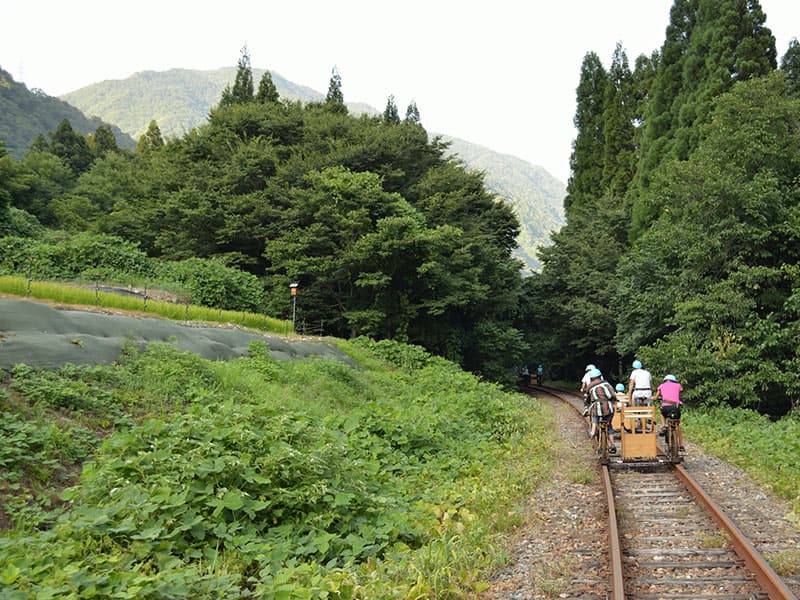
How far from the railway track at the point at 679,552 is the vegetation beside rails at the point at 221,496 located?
1299 mm

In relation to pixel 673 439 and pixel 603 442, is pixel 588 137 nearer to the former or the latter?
pixel 673 439

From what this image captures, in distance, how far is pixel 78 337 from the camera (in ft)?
35.4

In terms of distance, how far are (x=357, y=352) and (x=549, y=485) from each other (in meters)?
13.8

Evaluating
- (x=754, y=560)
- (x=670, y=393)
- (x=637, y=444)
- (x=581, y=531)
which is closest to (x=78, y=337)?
(x=581, y=531)

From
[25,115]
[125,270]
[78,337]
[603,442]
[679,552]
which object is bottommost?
[679,552]

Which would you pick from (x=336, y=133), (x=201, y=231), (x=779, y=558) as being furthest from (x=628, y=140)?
(x=779, y=558)

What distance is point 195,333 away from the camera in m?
15.1

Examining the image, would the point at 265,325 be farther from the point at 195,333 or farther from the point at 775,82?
the point at 775,82

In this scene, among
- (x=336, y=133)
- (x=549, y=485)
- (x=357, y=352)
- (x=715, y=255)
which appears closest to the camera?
(x=549, y=485)

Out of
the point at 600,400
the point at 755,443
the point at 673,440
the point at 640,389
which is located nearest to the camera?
the point at 600,400

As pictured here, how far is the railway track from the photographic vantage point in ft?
17.2

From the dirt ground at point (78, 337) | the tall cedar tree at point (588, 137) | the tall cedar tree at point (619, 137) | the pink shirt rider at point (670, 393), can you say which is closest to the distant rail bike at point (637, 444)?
the pink shirt rider at point (670, 393)

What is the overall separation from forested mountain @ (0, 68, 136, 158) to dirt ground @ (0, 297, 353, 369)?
84.6 metres

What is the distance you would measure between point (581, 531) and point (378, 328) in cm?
2346
